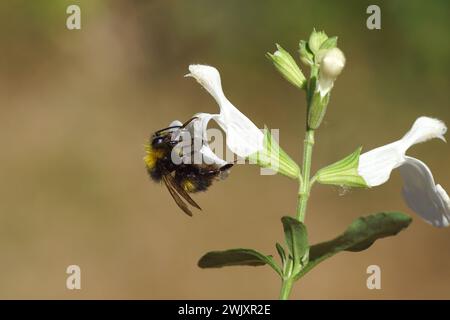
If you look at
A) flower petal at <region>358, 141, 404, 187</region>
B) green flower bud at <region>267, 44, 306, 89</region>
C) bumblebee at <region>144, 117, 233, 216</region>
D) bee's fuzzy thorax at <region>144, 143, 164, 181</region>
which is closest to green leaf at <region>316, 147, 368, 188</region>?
flower petal at <region>358, 141, 404, 187</region>

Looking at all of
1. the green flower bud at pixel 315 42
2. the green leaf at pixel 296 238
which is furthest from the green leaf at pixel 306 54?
the green leaf at pixel 296 238

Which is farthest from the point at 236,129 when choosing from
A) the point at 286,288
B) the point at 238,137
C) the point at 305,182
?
the point at 286,288

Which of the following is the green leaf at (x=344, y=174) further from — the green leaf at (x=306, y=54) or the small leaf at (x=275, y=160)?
the green leaf at (x=306, y=54)

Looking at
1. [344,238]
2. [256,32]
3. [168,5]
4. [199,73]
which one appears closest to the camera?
[344,238]

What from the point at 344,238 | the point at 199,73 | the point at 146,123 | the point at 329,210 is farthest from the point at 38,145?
the point at 344,238

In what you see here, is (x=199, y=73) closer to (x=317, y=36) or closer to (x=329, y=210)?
(x=317, y=36)

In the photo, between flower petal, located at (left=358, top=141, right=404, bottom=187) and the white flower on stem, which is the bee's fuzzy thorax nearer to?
the white flower on stem
